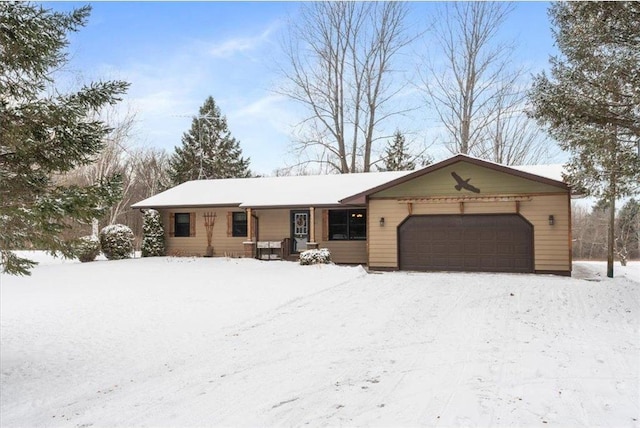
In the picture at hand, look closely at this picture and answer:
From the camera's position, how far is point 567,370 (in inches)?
184

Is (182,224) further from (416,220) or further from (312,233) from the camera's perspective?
(416,220)

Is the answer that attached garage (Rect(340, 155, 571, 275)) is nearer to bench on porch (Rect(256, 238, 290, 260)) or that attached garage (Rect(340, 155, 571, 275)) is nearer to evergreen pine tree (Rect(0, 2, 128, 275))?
bench on porch (Rect(256, 238, 290, 260))

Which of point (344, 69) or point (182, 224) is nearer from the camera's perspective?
point (182, 224)

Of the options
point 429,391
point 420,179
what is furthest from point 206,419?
point 420,179

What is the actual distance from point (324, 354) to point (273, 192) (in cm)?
1260

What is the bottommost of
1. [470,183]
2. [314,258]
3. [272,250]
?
[314,258]

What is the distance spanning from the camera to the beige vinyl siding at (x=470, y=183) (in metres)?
13.1

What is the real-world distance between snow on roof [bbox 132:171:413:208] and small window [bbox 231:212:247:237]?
79 centimetres

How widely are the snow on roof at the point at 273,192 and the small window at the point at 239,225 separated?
2.60 ft

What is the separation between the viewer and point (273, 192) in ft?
58.6

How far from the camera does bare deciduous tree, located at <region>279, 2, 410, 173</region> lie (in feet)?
86.8

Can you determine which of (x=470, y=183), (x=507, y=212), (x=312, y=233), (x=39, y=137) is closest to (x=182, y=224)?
(x=312, y=233)

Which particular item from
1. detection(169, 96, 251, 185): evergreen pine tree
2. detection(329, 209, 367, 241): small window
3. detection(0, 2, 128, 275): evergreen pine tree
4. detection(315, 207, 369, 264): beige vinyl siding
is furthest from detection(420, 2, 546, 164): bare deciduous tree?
detection(0, 2, 128, 275): evergreen pine tree

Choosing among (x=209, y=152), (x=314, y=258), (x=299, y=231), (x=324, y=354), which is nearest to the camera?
(x=324, y=354)
